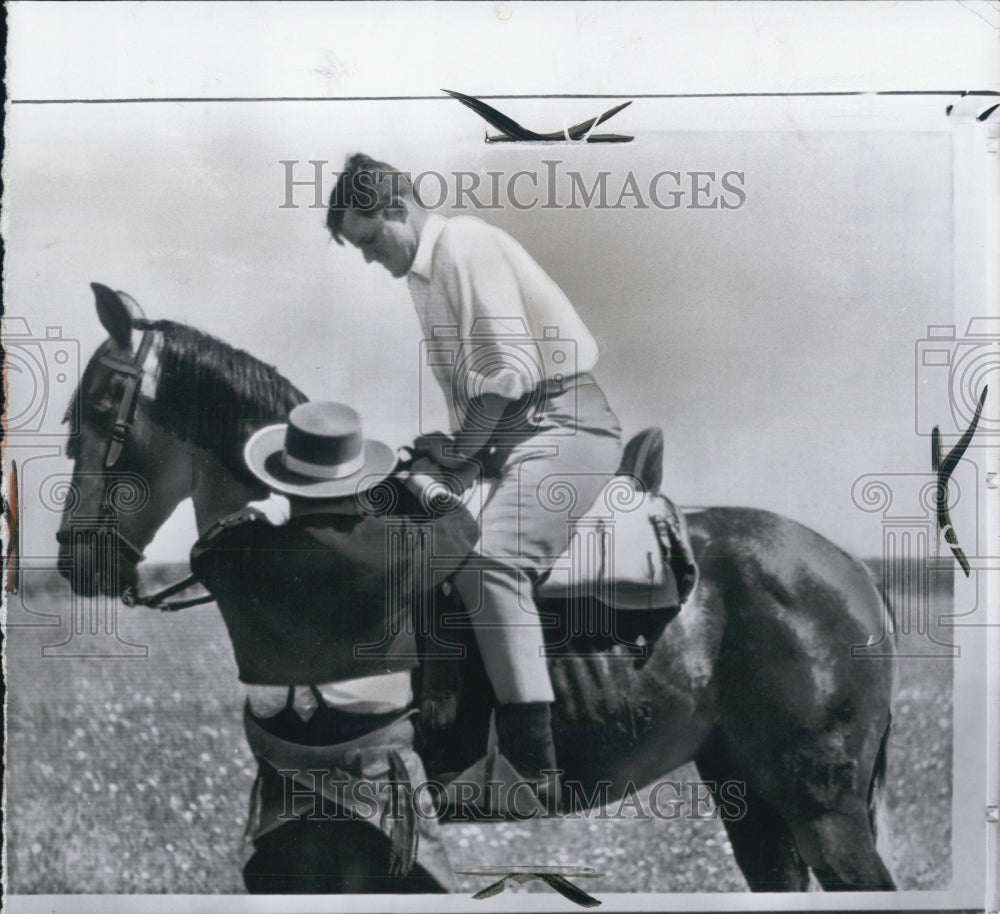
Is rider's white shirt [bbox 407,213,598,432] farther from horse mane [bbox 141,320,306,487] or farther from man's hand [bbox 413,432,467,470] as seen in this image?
horse mane [bbox 141,320,306,487]

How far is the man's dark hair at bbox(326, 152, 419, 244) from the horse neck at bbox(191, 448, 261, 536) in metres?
0.73

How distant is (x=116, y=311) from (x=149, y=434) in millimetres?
365

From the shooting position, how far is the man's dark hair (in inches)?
121

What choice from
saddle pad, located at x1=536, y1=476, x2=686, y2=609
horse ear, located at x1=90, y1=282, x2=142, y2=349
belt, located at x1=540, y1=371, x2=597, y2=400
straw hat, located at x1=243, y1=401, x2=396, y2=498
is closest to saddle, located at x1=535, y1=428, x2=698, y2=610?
saddle pad, located at x1=536, y1=476, x2=686, y2=609

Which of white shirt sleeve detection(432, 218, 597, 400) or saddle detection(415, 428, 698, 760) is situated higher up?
white shirt sleeve detection(432, 218, 597, 400)

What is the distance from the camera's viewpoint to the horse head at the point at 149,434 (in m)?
3.07

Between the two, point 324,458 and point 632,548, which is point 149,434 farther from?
point 632,548

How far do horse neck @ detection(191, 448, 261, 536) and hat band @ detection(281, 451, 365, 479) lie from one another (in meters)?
0.13

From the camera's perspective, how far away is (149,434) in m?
3.09

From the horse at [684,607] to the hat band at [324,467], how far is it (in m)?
0.12

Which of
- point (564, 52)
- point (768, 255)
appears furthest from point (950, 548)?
point (564, 52)

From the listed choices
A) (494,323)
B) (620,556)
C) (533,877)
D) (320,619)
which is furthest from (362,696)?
(494,323)

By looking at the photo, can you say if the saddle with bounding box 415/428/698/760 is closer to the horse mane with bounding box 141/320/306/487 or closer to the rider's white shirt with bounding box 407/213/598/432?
the rider's white shirt with bounding box 407/213/598/432

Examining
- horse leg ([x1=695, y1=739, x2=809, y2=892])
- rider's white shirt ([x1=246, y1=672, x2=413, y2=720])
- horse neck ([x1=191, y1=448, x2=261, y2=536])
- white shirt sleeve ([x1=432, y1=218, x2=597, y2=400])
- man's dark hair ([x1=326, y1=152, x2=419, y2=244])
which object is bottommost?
horse leg ([x1=695, y1=739, x2=809, y2=892])
